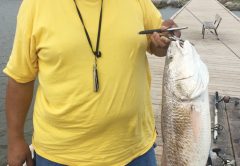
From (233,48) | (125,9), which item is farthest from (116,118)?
(233,48)

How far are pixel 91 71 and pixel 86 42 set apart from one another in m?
0.13

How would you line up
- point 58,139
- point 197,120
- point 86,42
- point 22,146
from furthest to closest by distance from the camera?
point 22,146 < point 58,139 < point 86,42 < point 197,120

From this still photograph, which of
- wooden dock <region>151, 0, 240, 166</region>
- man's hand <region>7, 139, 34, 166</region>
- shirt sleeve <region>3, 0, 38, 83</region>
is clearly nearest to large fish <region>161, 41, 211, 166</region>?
shirt sleeve <region>3, 0, 38, 83</region>

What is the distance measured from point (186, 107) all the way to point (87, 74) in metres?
0.47

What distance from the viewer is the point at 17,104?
2.26 m

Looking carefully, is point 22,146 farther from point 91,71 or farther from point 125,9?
point 125,9

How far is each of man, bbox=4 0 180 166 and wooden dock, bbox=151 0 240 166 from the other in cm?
252

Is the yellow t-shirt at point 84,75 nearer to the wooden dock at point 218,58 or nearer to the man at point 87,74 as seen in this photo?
the man at point 87,74

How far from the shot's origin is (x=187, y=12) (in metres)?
17.6

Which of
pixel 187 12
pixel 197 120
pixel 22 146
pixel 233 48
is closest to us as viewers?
pixel 197 120

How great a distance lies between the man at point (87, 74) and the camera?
6.57 feet

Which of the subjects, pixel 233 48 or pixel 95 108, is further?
pixel 233 48

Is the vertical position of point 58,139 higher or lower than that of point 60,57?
lower

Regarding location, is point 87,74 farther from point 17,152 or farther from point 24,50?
point 17,152
